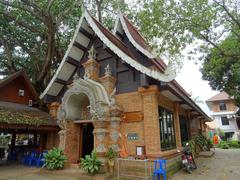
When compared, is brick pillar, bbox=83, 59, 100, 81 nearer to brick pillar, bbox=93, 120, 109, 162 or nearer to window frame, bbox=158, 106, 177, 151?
brick pillar, bbox=93, 120, 109, 162

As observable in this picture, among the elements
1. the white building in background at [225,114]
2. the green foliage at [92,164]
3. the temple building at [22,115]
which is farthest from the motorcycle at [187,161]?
the white building in background at [225,114]

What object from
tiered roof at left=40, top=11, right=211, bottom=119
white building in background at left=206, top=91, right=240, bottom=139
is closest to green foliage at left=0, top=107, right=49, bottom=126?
tiered roof at left=40, top=11, right=211, bottom=119

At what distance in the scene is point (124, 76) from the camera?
890cm

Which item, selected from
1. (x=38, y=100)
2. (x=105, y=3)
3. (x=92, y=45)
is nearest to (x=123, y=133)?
(x=92, y=45)

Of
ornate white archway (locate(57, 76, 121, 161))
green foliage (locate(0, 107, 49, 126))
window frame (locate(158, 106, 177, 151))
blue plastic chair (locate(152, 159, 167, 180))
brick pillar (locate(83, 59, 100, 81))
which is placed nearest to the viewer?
blue plastic chair (locate(152, 159, 167, 180))

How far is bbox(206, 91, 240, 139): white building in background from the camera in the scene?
3212cm

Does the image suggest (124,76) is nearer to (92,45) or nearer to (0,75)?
(92,45)

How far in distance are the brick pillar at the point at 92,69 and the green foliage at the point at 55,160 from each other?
12.6 ft

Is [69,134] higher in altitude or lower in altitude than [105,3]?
lower

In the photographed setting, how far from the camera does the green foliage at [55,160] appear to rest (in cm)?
817

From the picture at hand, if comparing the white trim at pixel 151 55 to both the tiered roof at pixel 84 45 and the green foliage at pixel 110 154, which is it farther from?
the green foliage at pixel 110 154

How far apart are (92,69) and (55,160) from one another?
180 inches

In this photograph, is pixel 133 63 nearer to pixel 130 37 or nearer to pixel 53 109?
pixel 130 37

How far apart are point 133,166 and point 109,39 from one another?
5540 millimetres
